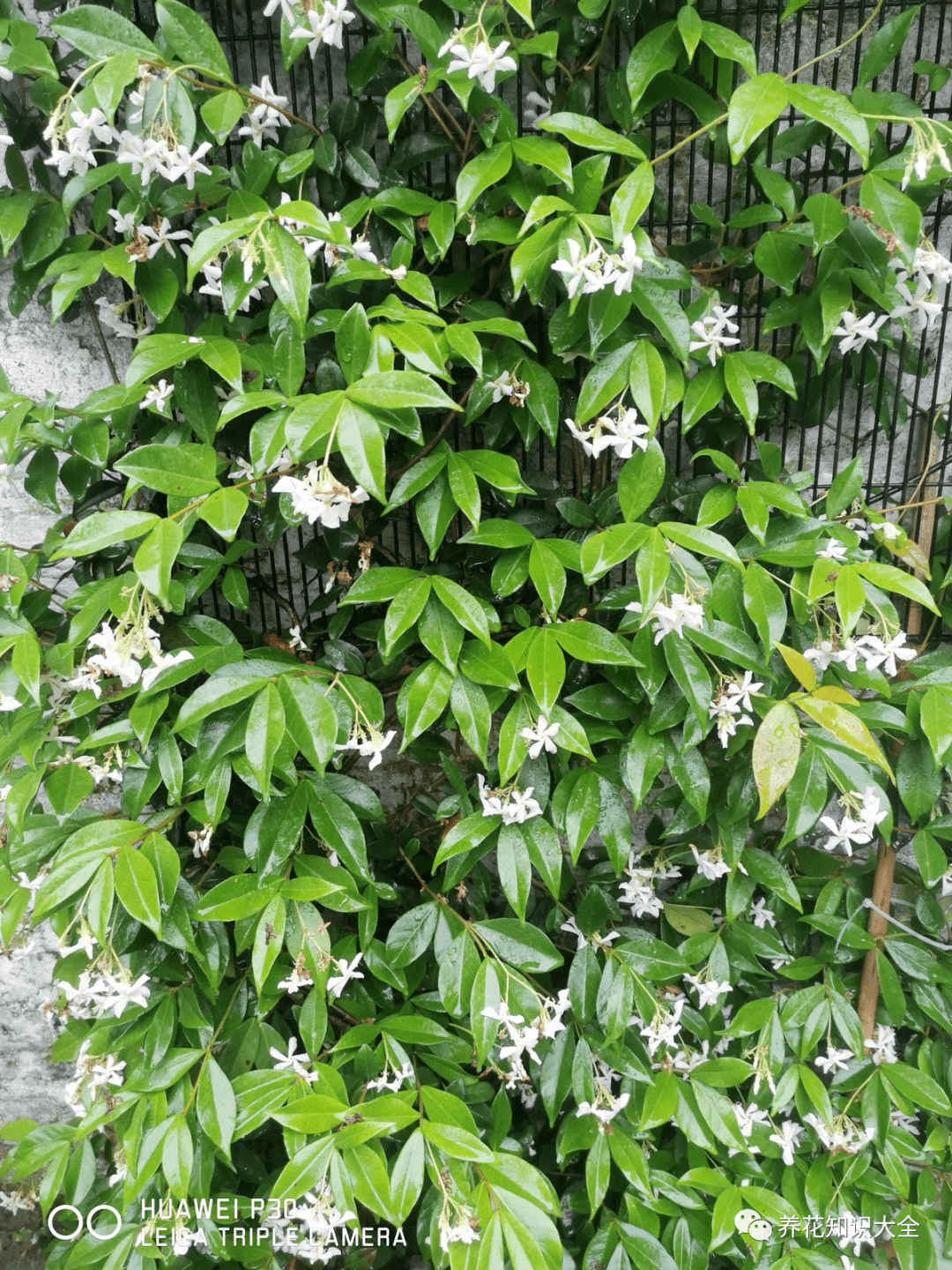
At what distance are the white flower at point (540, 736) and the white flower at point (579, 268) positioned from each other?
568mm

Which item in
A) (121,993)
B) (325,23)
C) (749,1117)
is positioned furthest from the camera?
(749,1117)

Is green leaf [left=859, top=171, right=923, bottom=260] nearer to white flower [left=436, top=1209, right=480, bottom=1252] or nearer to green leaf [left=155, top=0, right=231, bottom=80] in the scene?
green leaf [left=155, top=0, right=231, bottom=80]

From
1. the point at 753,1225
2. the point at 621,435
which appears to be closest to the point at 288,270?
the point at 621,435

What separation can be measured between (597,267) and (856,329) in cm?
48

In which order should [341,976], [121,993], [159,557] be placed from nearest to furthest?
1. [159,557]
2. [121,993]
3. [341,976]

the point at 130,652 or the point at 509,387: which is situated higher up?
the point at 509,387

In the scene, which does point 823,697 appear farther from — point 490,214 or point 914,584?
point 490,214

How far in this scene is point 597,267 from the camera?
1.10m

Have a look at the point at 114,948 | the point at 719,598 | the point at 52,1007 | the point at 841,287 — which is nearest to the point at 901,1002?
the point at 719,598

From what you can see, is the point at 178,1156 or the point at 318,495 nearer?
the point at 318,495

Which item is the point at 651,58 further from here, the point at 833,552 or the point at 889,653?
the point at 889,653

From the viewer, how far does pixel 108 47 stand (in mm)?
1099

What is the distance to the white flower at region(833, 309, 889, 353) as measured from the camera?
131 centimetres

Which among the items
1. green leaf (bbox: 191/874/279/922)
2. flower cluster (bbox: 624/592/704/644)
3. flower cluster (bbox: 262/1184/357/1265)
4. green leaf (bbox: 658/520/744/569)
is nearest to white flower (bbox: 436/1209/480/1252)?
flower cluster (bbox: 262/1184/357/1265)
